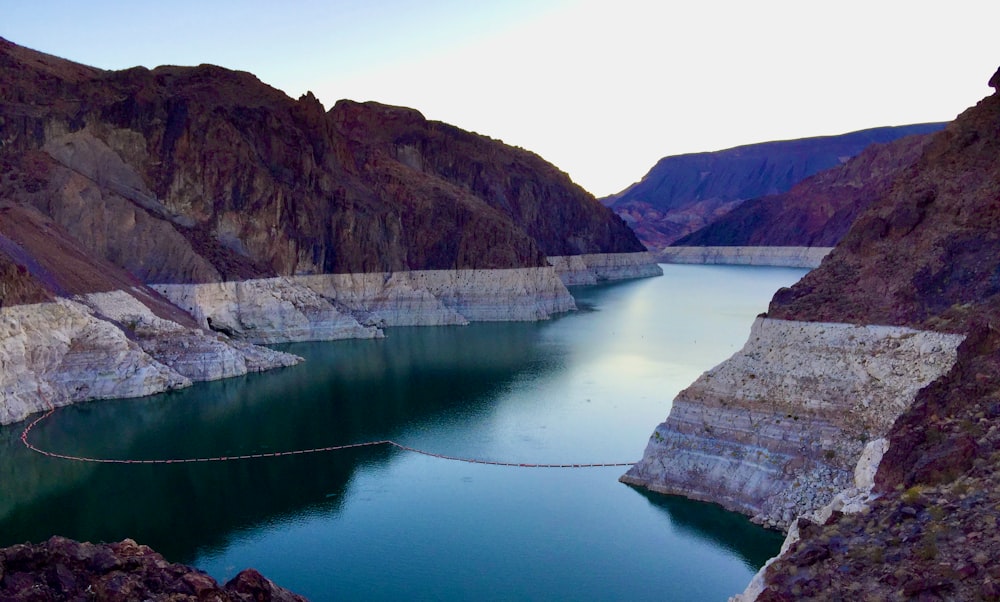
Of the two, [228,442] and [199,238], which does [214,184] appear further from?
[228,442]

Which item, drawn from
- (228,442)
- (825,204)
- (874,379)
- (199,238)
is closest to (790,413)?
(874,379)

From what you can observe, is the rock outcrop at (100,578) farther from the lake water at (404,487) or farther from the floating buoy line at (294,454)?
the floating buoy line at (294,454)

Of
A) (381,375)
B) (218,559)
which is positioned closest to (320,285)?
(381,375)

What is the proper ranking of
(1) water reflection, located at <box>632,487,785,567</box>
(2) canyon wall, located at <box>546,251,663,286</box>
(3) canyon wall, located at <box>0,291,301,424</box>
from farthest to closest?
(2) canyon wall, located at <box>546,251,663,286</box>
(3) canyon wall, located at <box>0,291,301,424</box>
(1) water reflection, located at <box>632,487,785,567</box>

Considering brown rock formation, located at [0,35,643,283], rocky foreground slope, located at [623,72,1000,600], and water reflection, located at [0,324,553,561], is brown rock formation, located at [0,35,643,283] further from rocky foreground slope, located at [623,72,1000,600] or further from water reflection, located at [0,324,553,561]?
rocky foreground slope, located at [623,72,1000,600]

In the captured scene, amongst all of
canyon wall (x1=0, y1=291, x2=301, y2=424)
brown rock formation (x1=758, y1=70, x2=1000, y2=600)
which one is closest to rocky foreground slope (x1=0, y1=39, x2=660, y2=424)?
canyon wall (x1=0, y1=291, x2=301, y2=424)
